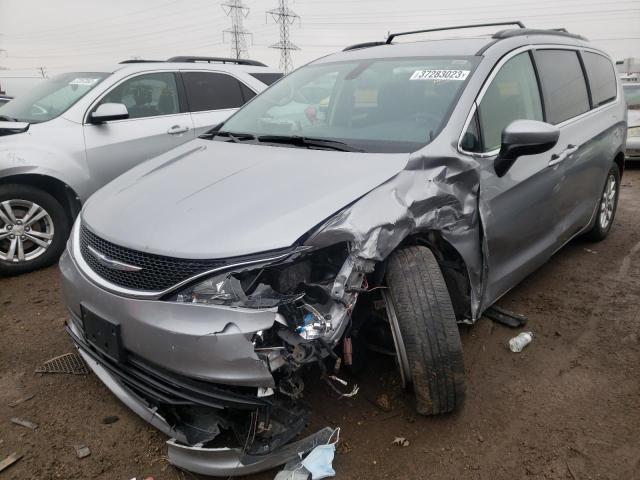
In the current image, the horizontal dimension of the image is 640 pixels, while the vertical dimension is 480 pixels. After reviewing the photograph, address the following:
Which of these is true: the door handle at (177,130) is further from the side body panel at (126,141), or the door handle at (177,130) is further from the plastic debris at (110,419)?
the plastic debris at (110,419)

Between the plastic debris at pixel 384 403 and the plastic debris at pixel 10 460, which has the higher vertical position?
the plastic debris at pixel 10 460

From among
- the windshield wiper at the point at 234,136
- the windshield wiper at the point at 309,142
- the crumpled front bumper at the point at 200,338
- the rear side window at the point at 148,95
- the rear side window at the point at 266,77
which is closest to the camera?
the crumpled front bumper at the point at 200,338

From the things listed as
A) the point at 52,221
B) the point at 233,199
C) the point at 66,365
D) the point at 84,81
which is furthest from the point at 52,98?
the point at 233,199

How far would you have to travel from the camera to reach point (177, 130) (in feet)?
16.3

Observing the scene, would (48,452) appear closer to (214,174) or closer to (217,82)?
(214,174)

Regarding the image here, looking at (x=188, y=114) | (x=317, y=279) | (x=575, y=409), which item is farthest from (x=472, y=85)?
(x=188, y=114)

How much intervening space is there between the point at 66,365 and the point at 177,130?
277 cm

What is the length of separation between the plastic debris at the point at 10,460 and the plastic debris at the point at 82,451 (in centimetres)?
23

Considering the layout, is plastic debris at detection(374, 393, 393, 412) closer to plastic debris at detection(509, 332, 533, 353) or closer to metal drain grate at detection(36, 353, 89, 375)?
plastic debris at detection(509, 332, 533, 353)

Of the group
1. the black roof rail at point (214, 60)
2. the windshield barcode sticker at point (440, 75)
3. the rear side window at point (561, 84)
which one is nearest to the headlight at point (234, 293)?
the windshield barcode sticker at point (440, 75)

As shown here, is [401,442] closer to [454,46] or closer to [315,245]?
[315,245]

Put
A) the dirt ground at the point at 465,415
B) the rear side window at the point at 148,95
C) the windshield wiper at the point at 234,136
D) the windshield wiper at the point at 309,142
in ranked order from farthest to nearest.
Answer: the rear side window at the point at 148,95
the windshield wiper at the point at 234,136
the windshield wiper at the point at 309,142
the dirt ground at the point at 465,415

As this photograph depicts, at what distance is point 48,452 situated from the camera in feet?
7.31

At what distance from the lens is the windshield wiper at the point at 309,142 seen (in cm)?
266
